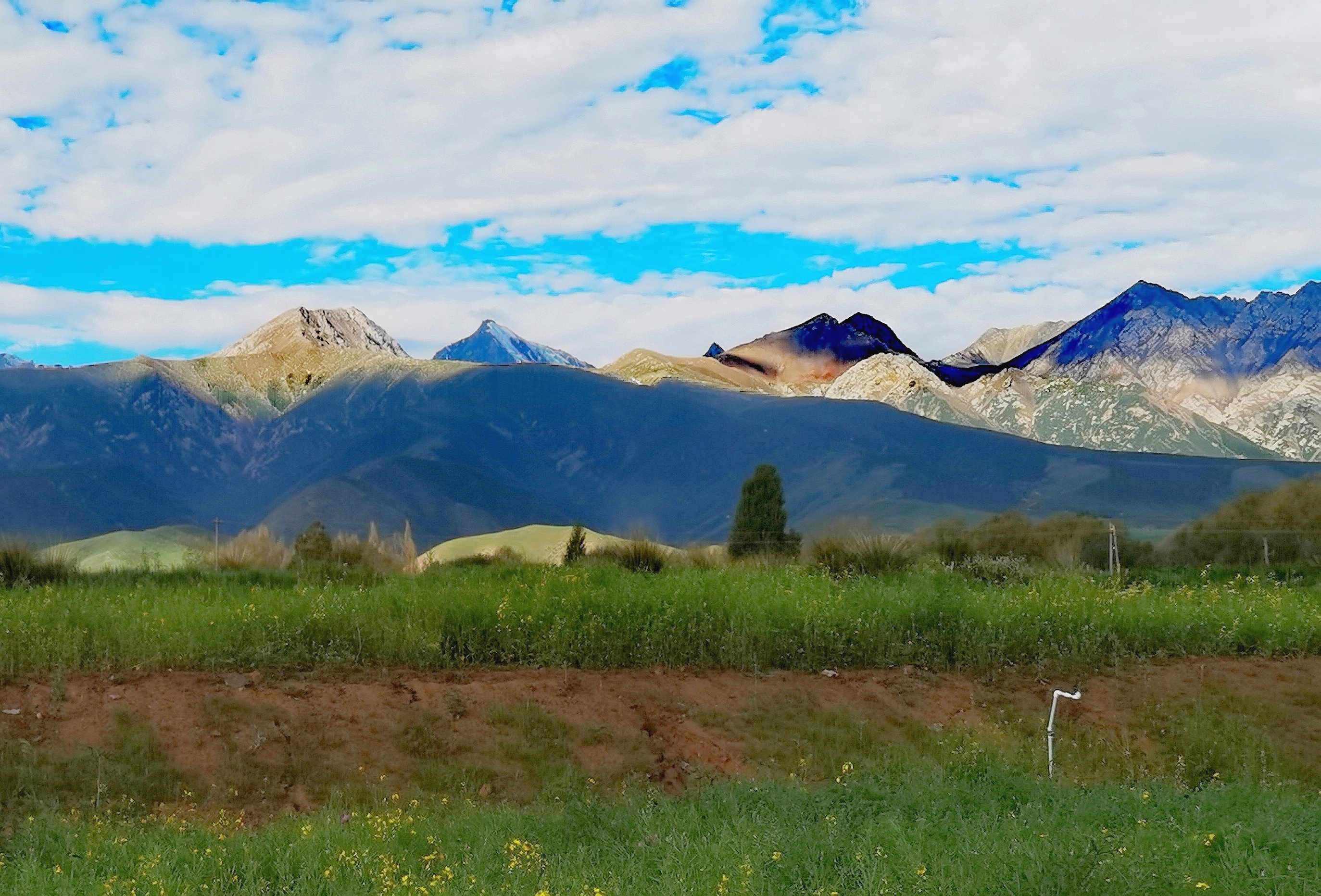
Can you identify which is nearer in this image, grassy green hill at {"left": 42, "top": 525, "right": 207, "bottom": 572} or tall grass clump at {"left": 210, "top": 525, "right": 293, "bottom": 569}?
grassy green hill at {"left": 42, "top": 525, "right": 207, "bottom": 572}

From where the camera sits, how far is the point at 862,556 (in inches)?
622

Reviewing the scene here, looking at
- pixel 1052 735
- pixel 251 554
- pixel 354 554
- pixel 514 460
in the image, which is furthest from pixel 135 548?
pixel 514 460

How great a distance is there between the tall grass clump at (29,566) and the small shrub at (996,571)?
11.2 metres

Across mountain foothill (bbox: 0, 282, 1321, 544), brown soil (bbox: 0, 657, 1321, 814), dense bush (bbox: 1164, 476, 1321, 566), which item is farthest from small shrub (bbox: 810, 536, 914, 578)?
mountain foothill (bbox: 0, 282, 1321, 544)

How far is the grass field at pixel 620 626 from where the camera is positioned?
10703 mm

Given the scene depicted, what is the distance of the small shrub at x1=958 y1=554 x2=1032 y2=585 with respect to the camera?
50.0 ft

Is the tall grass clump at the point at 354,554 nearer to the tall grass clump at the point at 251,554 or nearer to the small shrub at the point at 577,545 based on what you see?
the tall grass clump at the point at 251,554

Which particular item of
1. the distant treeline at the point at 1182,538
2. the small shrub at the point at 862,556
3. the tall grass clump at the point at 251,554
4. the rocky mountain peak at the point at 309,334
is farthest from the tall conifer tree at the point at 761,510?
the rocky mountain peak at the point at 309,334

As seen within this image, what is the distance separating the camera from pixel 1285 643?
39.4 feet

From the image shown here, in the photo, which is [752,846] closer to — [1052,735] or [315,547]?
[1052,735]

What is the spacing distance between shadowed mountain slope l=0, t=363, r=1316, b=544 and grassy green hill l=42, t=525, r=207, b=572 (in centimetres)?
1346

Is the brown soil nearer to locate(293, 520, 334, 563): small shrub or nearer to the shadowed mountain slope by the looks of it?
locate(293, 520, 334, 563): small shrub

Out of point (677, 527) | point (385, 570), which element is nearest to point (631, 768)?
point (385, 570)

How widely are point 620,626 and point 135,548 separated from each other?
1326 inches
